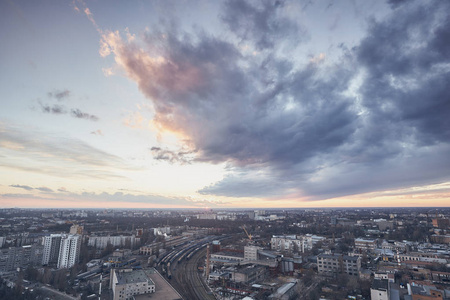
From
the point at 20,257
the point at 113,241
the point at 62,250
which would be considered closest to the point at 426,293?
the point at 62,250

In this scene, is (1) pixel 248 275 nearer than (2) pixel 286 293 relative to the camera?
No

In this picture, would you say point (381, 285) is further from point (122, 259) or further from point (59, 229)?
point (59, 229)

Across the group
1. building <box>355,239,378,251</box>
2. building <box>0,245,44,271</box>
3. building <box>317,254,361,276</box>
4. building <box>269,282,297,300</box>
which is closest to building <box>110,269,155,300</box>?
building <box>269,282,297,300</box>

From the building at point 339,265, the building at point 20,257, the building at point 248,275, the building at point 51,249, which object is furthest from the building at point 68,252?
the building at point 339,265

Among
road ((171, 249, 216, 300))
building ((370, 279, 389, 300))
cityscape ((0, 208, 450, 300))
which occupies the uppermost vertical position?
building ((370, 279, 389, 300))

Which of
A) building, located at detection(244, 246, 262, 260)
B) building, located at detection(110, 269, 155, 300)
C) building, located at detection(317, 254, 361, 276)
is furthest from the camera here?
building, located at detection(244, 246, 262, 260)

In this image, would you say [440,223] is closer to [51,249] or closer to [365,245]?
[365,245]

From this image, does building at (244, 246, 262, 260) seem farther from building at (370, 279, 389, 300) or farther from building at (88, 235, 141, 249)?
building at (88, 235, 141, 249)

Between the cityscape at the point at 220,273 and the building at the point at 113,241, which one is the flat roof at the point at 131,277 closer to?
the cityscape at the point at 220,273
